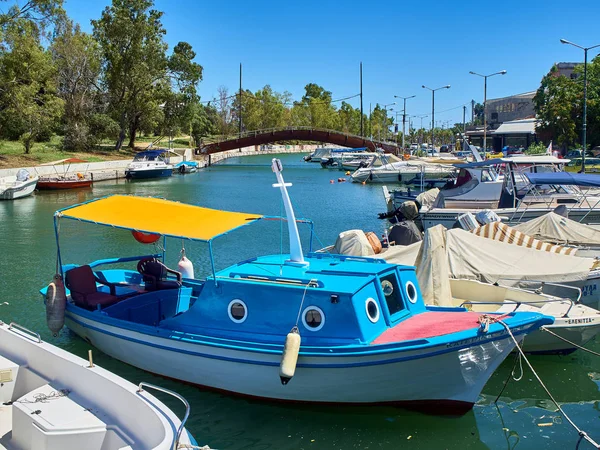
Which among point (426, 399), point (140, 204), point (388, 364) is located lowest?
point (426, 399)

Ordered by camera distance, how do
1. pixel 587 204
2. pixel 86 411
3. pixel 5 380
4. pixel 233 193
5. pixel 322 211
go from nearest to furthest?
pixel 86 411 < pixel 5 380 < pixel 587 204 < pixel 322 211 < pixel 233 193

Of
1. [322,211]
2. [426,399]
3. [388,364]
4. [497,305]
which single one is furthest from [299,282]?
[322,211]

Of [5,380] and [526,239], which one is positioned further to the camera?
[526,239]

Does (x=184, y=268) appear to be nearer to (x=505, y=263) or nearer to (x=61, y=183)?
(x=505, y=263)

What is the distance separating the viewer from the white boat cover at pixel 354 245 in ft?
57.4

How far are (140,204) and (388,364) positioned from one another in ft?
21.0

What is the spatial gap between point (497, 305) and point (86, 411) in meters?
9.28

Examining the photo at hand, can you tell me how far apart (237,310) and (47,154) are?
51716 millimetres

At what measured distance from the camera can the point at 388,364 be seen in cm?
1011

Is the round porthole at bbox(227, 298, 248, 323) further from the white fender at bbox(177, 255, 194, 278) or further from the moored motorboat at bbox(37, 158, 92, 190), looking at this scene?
the moored motorboat at bbox(37, 158, 92, 190)

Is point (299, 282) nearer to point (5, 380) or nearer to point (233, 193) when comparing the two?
point (5, 380)

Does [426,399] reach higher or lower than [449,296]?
lower

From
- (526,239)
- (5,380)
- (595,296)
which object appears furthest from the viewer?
(526,239)

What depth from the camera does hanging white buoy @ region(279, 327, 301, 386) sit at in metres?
9.73
